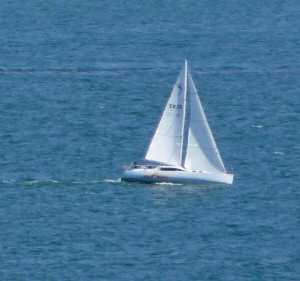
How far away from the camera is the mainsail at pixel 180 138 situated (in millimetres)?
110188

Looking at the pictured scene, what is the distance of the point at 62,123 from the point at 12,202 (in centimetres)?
2658

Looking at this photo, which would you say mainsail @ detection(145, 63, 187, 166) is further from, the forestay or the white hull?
the white hull

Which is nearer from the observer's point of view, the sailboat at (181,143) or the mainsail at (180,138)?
the sailboat at (181,143)

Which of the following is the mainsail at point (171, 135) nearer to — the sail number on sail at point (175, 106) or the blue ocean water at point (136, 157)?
the sail number on sail at point (175, 106)

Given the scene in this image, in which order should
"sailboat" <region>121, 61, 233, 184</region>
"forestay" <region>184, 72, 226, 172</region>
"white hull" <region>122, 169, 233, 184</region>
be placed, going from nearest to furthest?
"white hull" <region>122, 169, 233, 184</region>
"sailboat" <region>121, 61, 233, 184</region>
"forestay" <region>184, 72, 226, 172</region>

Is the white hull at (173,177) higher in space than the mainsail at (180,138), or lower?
lower

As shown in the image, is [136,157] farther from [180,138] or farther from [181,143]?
[181,143]

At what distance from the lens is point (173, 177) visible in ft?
357

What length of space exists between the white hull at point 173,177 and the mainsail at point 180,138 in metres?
1.57

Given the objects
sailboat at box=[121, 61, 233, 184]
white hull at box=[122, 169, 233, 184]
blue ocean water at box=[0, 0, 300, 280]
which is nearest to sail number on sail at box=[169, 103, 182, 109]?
sailboat at box=[121, 61, 233, 184]

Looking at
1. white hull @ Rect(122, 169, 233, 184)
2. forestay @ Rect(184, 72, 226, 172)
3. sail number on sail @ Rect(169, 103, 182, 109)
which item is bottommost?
white hull @ Rect(122, 169, 233, 184)

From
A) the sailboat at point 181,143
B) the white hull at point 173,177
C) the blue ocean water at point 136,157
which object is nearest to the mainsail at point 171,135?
the sailboat at point 181,143

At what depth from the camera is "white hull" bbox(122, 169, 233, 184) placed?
356 ft

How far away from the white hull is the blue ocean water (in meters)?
0.58
